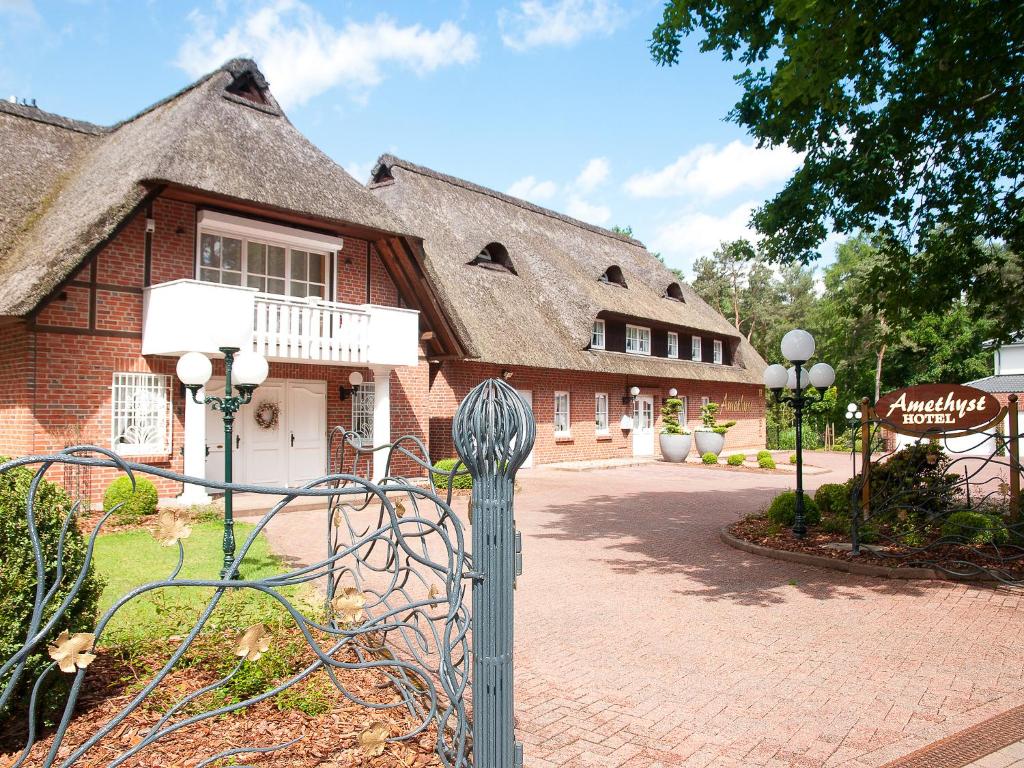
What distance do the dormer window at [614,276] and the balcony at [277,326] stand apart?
39.3 ft

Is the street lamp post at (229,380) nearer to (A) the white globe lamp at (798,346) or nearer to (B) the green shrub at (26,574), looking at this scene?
(B) the green shrub at (26,574)

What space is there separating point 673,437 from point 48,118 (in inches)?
735

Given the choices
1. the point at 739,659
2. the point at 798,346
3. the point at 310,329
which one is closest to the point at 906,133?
the point at 798,346

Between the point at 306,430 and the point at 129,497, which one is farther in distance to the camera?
the point at 306,430

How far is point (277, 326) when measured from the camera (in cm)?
1310

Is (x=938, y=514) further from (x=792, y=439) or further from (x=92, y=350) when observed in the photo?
(x=792, y=439)

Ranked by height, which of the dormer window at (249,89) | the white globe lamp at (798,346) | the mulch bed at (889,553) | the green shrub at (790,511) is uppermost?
the dormer window at (249,89)

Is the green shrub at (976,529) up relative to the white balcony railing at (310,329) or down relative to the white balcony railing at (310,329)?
down

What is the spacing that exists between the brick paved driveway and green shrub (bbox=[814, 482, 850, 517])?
2.05m

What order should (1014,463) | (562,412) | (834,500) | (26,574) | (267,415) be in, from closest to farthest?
(26,574) < (1014,463) < (834,500) < (267,415) < (562,412)

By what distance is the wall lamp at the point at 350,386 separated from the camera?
48.0 feet

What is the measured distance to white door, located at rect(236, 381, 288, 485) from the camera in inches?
534

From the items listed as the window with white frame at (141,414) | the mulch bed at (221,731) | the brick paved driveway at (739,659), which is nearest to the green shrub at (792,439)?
the brick paved driveway at (739,659)

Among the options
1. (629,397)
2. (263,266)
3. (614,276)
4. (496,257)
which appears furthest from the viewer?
(614,276)
